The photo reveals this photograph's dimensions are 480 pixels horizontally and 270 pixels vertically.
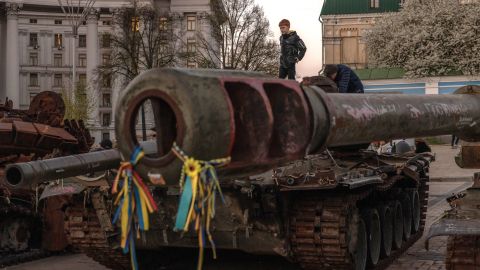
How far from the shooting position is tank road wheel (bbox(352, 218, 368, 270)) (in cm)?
798

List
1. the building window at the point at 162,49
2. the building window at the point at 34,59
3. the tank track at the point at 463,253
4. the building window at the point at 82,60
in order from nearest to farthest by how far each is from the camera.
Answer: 1. the tank track at the point at 463,253
2. the building window at the point at 162,49
3. the building window at the point at 82,60
4. the building window at the point at 34,59

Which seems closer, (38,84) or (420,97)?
(420,97)

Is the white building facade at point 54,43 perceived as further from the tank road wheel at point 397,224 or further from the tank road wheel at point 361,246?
the tank road wheel at point 361,246

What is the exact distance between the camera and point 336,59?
65.7m

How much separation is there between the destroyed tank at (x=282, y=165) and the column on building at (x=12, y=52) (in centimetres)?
7344

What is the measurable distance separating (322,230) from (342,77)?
196 centimetres

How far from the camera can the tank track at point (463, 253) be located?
191 inches

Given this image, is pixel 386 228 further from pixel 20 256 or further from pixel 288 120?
pixel 288 120

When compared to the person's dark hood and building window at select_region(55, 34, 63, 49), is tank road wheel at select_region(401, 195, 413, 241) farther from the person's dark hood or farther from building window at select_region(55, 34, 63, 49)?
building window at select_region(55, 34, 63, 49)

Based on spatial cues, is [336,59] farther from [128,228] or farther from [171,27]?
[128,228]

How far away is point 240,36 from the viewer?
5172 cm

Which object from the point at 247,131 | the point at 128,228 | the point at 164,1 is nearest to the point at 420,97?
the point at 247,131

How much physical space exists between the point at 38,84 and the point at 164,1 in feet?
69.9

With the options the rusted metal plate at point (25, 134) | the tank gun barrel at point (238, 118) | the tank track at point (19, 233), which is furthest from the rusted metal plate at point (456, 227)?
the rusted metal plate at point (25, 134)
